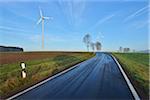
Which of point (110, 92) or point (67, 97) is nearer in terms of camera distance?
point (67, 97)

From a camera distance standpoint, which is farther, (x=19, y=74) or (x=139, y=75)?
(x=19, y=74)

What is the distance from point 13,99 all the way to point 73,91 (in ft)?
7.30

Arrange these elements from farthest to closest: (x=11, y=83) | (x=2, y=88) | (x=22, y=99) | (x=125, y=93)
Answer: (x=11, y=83)
(x=2, y=88)
(x=125, y=93)
(x=22, y=99)

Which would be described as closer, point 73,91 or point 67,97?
Answer: point 67,97

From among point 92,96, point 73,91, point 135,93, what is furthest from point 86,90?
point 135,93

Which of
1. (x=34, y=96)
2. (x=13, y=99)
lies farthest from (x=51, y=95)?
(x=13, y=99)

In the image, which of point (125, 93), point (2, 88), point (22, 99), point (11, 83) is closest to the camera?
point (22, 99)

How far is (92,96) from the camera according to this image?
7.71 m

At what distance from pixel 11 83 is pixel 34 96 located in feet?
13.9

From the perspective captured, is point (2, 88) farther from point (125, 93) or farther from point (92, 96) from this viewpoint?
point (125, 93)

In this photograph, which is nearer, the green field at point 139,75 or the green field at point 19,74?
the green field at point 139,75

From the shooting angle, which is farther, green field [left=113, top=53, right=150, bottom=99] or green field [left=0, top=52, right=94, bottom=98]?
green field [left=0, top=52, right=94, bottom=98]

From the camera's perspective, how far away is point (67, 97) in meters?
7.57

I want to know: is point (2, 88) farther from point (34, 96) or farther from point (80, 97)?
point (80, 97)
